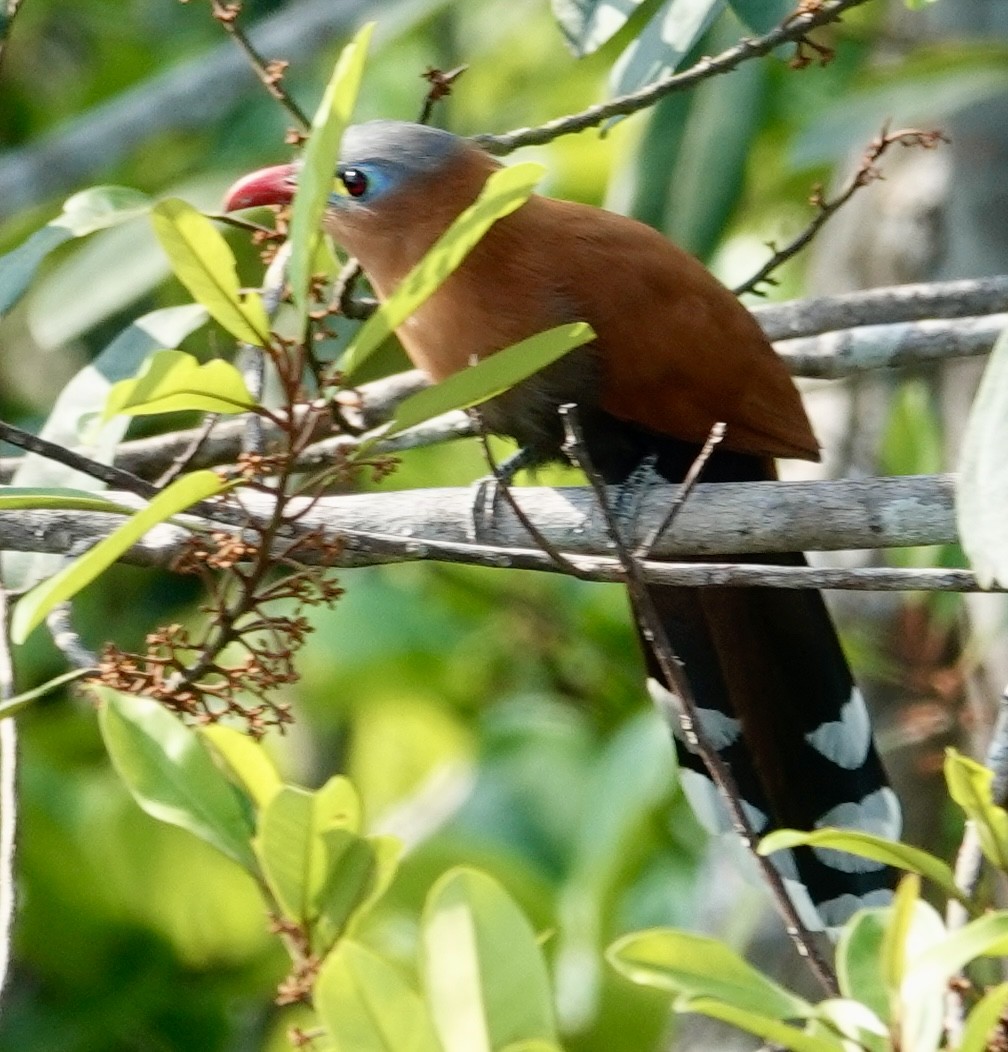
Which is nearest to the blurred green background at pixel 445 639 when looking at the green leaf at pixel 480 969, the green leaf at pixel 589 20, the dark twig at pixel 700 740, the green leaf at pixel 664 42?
the green leaf at pixel 664 42

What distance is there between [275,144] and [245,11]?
898 mm

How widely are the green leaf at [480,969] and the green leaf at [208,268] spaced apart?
21.8 inches

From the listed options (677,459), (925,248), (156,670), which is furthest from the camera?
(925,248)


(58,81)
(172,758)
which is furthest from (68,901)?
(58,81)

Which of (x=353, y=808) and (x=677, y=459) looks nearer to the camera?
(x=353, y=808)

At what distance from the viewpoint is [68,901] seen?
144 inches

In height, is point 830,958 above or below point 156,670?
below

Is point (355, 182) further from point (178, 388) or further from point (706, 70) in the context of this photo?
point (178, 388)

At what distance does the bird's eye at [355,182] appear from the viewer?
9.41 ft

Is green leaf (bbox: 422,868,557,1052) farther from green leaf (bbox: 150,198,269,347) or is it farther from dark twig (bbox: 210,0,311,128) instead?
dark twig (bbox: 210,0,311,128)

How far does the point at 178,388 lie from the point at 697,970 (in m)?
0.70

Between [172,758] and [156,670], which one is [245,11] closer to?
[156,670]

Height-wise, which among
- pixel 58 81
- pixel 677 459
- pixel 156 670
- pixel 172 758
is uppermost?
pixel 58 81

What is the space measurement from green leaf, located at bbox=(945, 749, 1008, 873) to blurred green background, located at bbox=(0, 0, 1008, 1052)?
5.49 ft
